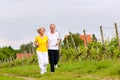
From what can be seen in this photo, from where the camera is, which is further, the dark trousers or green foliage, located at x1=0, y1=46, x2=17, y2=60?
green foliage, located at x1=0, y1=46, x2=17, y2=60

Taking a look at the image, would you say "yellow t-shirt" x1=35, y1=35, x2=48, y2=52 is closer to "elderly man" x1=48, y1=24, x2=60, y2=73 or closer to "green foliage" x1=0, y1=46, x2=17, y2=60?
"elderly man" x1=48, y1=24, x2=60, y2=73

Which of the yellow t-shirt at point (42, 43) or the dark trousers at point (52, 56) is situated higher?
the yellow t-shirt at point (42, 43)

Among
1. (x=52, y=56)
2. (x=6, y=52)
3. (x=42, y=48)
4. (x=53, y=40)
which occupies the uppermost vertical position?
(x=53, y=40)

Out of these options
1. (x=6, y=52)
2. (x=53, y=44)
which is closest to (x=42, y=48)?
(x=53, y=44)

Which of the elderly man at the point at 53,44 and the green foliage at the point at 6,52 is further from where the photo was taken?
the green foliage at the point at 6,52

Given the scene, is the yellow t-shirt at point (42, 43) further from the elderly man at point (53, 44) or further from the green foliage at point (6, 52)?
the green foliage at point (6, 52)

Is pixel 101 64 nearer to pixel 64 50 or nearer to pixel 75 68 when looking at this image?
pixel 75 68

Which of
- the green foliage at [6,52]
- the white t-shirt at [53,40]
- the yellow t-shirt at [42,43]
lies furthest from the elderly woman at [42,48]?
the green foliage at [6,52]

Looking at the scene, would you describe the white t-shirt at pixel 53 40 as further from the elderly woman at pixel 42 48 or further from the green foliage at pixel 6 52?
the green foliage at pixel 6 52

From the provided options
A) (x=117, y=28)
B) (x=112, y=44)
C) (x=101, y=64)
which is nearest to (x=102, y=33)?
(x=117, y=28)

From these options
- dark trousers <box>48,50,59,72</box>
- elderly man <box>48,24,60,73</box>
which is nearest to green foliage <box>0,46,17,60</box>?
dark trousers <box>48,50,59,72</box>

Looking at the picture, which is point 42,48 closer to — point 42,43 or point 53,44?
point 42,43

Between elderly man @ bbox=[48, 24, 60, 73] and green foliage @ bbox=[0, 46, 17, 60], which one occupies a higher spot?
elderly man @ bbox=[48, 24, 60, 73]

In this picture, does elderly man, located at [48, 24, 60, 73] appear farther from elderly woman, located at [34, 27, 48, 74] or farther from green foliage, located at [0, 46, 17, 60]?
green foliage, located at [0, 46, 17, 60]
